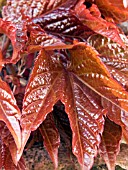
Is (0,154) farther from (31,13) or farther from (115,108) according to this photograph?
(31,13)

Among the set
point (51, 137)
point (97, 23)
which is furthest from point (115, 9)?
point (51, 137)

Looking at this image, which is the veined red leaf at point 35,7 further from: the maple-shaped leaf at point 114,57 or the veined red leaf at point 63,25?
the maple-shaped leaf at point 114,57

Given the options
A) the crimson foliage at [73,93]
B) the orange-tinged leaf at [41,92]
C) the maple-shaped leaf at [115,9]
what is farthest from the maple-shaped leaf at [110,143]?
the maple-shaped leaf at [115,9]

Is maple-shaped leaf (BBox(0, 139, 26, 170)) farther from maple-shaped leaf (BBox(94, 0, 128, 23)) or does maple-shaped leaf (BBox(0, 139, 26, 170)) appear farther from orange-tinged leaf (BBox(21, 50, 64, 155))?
maple-shaped leaf (BBox(94, 0, 128, 23))

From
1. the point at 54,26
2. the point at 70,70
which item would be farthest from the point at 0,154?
the point at 54,26

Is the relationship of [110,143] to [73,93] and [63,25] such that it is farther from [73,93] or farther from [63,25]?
[63,25]

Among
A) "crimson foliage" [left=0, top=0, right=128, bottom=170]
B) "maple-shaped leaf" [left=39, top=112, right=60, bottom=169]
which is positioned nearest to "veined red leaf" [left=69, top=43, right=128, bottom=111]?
"crimson foliage" [left=0, top=0, right=128, bottom=170]
